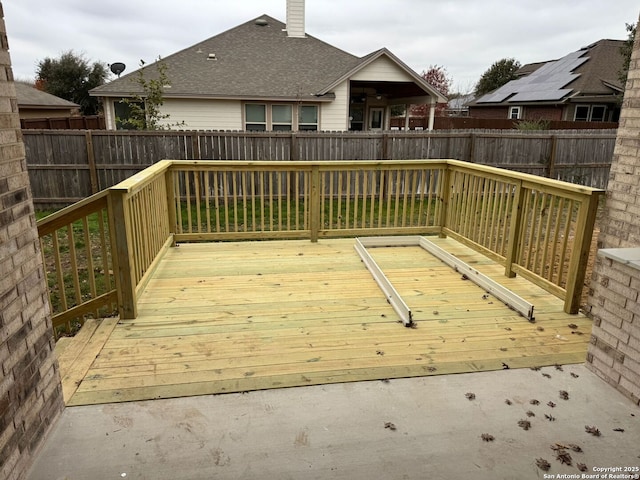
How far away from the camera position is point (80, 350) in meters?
2.95

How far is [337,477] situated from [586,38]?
110 feet

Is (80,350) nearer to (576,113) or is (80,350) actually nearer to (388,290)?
(388,290)

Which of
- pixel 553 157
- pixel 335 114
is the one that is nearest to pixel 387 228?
pixel 553 157

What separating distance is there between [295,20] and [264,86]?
12.6 feet

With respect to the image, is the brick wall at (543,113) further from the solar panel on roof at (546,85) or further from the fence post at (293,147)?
the fence post at (293,147)

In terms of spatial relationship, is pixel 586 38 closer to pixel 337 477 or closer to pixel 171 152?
pixel 171 152

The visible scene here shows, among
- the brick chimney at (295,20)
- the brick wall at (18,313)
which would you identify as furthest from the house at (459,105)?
the brick wall at (18,313)

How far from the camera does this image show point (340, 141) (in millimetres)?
9336

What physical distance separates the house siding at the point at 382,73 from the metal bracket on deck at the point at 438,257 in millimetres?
8062

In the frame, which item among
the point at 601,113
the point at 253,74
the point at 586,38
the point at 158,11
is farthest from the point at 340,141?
the point at 586,38

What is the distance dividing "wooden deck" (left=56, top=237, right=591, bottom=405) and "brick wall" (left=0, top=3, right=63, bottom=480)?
44 centimetres

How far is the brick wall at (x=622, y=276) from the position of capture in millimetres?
2432

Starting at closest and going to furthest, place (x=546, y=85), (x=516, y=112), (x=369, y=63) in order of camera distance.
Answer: (x=369, y=63), (x=546, y=85), (x=516, y=112)

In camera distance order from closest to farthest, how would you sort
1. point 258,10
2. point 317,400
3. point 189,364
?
point 317,400 → point 189,364 → point 258,10
